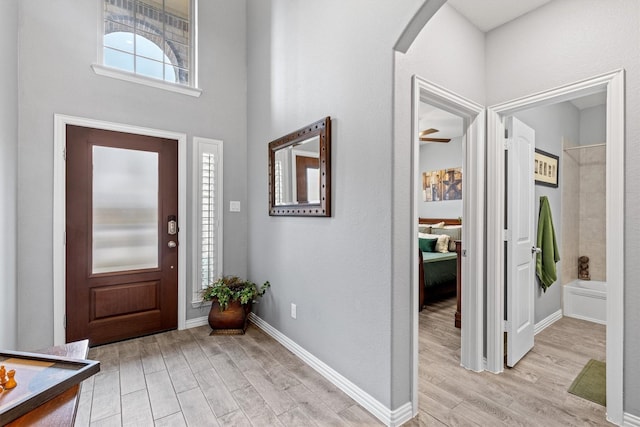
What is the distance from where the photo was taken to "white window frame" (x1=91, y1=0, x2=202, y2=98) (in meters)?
2.77

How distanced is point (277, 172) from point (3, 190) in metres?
1.90

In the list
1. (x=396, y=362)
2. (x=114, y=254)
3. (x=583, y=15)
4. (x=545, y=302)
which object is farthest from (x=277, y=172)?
(x=545, y=302)

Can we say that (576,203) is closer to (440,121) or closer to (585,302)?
(585,302)

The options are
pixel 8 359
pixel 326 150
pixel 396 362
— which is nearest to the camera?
pixel 8 359

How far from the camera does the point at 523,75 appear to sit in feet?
7.43

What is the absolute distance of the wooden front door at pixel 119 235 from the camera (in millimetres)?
2674

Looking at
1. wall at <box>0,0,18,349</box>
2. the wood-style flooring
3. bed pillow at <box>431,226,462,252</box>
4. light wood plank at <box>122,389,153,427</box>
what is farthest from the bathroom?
wall at <box>0,0,18,349</box>

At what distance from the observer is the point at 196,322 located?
3.26m

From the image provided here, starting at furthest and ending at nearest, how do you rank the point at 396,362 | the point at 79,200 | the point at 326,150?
1. the point at 79,200
2. the point at 326,150
3. the point at 396,362

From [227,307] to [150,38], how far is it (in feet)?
9.30

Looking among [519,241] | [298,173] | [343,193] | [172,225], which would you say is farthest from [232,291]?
[519,241]

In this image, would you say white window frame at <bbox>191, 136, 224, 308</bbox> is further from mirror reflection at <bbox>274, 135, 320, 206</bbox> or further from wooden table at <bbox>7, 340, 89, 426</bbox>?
wooden table at <bbox>7, 340, 89, 426</bbox>

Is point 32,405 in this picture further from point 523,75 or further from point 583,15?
point 583,15

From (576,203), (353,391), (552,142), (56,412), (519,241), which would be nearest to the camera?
(56,412)
